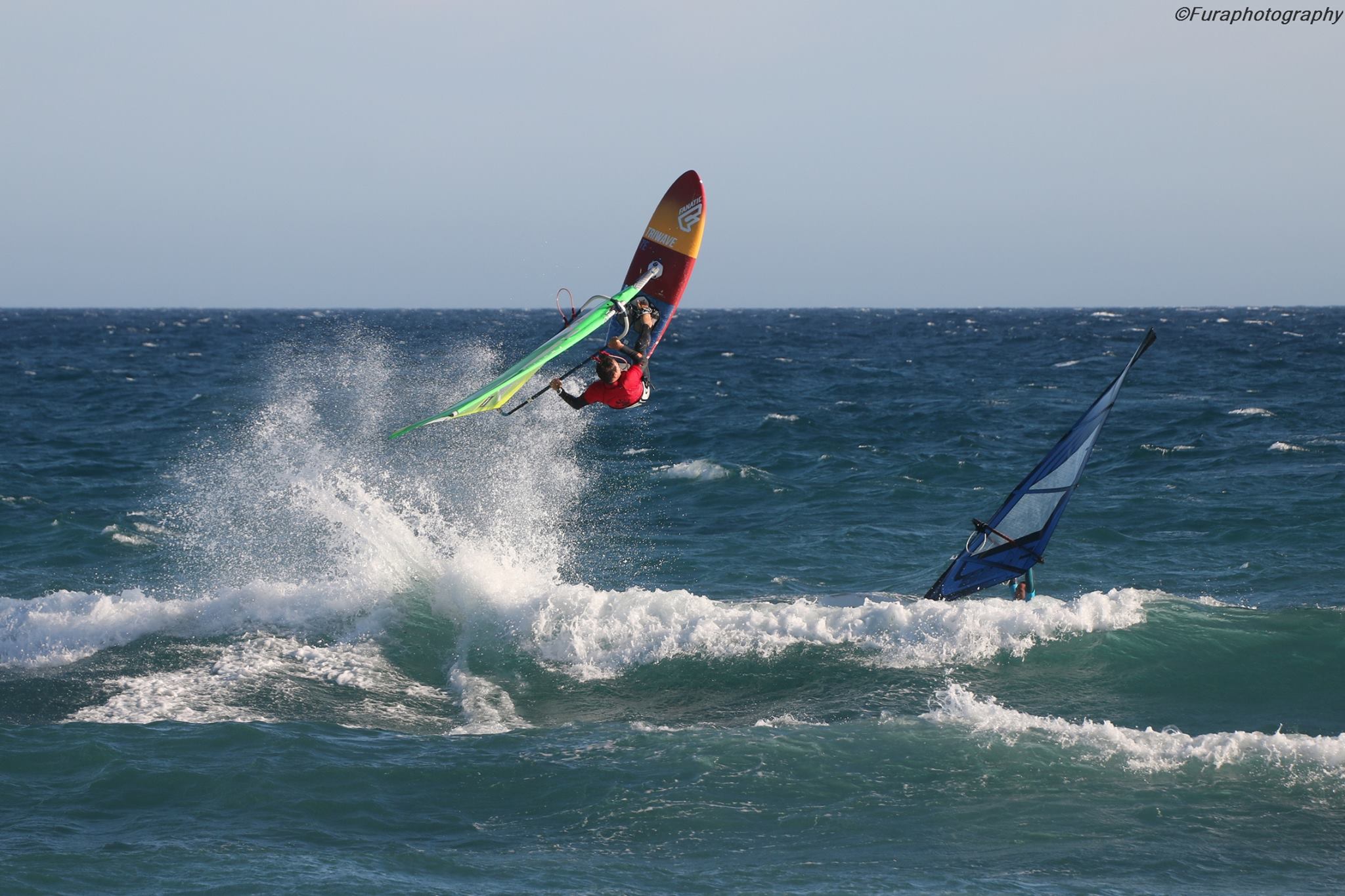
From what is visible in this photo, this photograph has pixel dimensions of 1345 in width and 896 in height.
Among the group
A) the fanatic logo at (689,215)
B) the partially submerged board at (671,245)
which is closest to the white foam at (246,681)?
the partially submerged board at (671,245)

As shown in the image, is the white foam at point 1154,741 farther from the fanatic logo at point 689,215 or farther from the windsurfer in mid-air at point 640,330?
the fanatic logo at point 689,215

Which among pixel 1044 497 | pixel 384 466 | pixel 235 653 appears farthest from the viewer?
pixel 384 466

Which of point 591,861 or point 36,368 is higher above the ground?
point 36,368

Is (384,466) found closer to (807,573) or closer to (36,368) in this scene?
(807,573)

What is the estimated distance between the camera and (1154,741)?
9.48 metres

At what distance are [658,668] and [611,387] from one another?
10.1 feet

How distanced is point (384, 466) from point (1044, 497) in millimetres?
13006

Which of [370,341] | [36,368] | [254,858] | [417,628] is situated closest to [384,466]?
[417,628]

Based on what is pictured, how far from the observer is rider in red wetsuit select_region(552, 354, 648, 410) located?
34.3 ft

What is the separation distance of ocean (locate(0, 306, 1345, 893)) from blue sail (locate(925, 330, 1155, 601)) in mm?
736

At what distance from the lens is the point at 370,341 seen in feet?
209

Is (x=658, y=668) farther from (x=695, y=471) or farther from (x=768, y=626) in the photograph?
(x=695, y=471)

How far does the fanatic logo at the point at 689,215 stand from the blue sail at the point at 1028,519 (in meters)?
4.37

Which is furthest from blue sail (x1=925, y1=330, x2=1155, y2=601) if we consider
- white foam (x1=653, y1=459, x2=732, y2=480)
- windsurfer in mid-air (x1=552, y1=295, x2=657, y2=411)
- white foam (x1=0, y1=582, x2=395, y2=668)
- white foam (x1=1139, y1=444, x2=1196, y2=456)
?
white foam (x1=1139, y1=444, x2=1196, y2=456)
